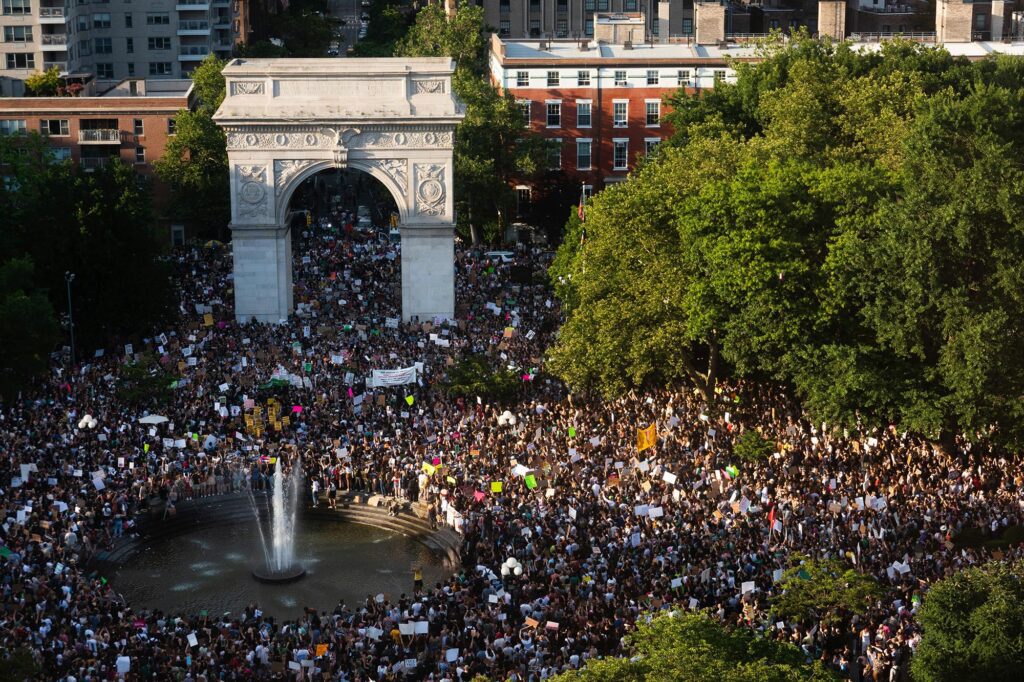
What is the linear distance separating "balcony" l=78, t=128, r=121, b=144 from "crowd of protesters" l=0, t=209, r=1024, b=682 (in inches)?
1082

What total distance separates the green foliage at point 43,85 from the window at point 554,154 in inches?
1302

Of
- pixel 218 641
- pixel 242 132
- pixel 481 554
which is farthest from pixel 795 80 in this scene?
pixel 218 641

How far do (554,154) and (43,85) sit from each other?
35218 mm

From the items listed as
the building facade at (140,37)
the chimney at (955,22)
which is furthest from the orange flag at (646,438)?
the building facade at (140,37)

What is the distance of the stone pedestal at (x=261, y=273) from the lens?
8406cm

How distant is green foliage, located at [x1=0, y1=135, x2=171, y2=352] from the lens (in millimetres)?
78312

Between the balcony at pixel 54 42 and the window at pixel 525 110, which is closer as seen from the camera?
the window at pixel 525 110

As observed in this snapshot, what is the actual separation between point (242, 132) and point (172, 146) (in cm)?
2140

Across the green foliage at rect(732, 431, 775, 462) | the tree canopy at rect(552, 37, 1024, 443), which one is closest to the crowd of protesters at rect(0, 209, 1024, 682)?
the green foliage at rect(732, 431, 775, 462)

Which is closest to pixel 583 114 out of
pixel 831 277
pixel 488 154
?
pixel 488 154

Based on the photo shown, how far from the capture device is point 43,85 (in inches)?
4532

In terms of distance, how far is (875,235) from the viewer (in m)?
66.1

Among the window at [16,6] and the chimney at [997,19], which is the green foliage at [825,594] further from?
the window at [16,6]

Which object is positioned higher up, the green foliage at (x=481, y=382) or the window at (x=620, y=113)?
the window at (x=620, y=113)
